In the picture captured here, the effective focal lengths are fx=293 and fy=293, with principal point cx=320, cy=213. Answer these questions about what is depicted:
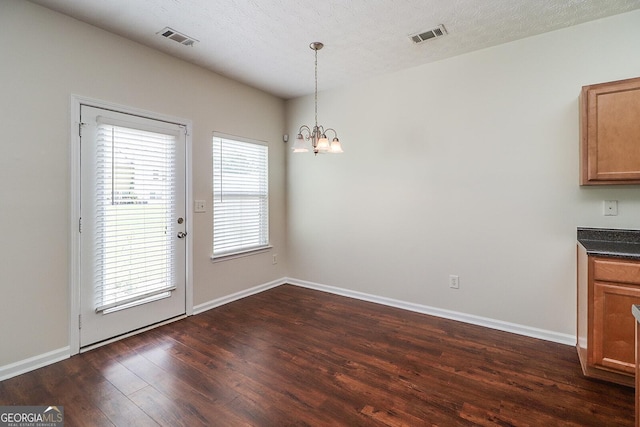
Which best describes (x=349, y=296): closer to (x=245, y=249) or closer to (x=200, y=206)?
(x=245, y=249)

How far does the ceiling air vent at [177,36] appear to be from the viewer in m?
2.64

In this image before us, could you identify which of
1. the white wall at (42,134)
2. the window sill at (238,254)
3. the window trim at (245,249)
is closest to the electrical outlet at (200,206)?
the window trim at (245,249)

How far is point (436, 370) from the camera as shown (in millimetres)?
2250

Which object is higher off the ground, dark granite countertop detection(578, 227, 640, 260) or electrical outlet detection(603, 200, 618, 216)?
electrical outlet detection(603, 200, 618, 216)

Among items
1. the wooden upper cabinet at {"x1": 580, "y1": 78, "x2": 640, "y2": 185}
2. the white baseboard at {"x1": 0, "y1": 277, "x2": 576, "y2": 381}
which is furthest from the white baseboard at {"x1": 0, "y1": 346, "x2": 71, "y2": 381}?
the wooden upper cabinet at {"x1": 580, "y1": 78, "x2": 640, "y2": 185}

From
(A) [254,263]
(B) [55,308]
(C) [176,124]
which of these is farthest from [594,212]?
(B) [55,308]

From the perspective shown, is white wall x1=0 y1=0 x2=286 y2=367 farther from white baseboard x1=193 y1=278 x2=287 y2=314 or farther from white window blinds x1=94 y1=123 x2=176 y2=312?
white baseboard x1=193 y1=278 x2=287 y2=314

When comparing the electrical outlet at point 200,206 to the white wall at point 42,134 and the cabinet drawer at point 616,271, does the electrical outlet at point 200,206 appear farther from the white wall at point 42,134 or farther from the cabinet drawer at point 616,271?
the cabinet drawer at point 616,271

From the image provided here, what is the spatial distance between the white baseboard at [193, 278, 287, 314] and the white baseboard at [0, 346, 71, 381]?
1.18 m

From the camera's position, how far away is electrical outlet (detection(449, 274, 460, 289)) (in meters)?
3.19

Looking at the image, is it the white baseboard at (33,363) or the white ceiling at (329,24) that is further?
the white ceiling at (329,24)

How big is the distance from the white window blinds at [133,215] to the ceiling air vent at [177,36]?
3.00 ft

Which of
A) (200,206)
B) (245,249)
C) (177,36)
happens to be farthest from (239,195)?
(177,36)

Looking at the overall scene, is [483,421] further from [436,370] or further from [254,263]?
[254,263]
